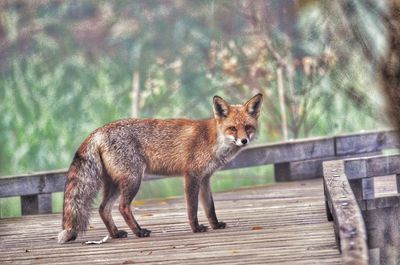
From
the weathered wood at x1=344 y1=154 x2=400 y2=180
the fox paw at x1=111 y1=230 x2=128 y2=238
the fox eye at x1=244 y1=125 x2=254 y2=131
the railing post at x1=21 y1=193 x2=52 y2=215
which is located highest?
the fox eye at x1=244 y1=125 x2=254 y2=131

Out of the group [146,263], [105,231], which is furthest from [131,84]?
[146,263]

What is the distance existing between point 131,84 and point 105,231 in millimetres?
5165

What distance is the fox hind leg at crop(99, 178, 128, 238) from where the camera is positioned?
6.57 m

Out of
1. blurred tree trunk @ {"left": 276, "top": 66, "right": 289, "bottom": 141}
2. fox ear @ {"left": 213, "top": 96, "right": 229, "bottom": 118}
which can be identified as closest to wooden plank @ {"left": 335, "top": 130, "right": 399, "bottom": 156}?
blurred tree trunk @ {"left": 276, "top": 66, "right": 289, "bottom": 141}

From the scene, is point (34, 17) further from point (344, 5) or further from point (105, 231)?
point (105, 231)

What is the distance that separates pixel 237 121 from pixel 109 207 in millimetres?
1028

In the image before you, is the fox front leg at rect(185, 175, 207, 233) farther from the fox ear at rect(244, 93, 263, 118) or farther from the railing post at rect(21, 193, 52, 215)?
the railing post at rect(21, 193, 52, 215)

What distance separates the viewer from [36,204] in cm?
827

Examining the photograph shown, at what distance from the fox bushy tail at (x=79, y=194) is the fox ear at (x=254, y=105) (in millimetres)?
1091

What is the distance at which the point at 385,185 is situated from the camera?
921cm

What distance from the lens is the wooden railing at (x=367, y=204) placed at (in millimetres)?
5289

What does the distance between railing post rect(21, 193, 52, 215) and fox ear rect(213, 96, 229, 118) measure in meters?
2.23

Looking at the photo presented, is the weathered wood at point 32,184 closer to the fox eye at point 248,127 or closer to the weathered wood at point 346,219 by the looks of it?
the fox eye at point 248,127

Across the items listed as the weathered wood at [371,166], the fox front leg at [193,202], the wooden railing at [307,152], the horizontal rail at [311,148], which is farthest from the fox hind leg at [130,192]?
the wooden railing at [307,152]
